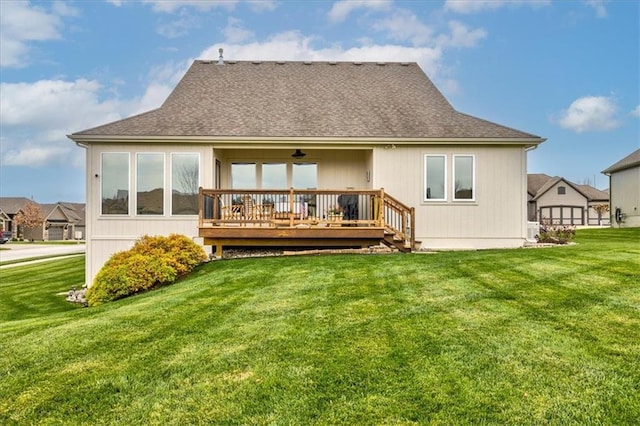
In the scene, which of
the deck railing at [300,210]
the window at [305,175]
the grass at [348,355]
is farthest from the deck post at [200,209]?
the grass at [348,355]

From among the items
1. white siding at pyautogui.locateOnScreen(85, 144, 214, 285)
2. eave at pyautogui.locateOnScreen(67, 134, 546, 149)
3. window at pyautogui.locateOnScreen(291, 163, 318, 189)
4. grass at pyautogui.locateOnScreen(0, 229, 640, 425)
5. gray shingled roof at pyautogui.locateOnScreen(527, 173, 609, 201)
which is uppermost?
gray shingled roof at pyautogui.locateOnScreen(527, 173, 609, 201)

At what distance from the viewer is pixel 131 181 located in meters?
12.2

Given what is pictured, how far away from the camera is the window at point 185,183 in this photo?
12.3 metres

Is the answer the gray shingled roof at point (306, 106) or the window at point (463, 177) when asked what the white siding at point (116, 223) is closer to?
the gray shingled roof at point (306, 106)

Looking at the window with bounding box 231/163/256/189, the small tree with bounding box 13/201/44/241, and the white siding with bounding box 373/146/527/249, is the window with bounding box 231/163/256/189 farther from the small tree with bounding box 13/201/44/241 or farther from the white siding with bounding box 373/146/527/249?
the small tree with bounding box 13/201/44/241

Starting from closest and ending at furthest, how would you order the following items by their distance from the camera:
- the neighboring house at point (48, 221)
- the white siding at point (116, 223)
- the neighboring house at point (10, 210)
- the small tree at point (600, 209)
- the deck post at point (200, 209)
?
the deck post at point (200, 209) → the white siding at point (116, 223) → the small tree at point (600, 209) → the neighboring house at point (10, 210) → the neighboring house at point (48, 221)

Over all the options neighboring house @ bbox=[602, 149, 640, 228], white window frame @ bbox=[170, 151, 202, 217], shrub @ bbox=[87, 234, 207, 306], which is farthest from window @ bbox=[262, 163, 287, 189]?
neighboring house @ bbox=[602, 149, 640, 228]

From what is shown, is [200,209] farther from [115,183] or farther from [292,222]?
[115,183]

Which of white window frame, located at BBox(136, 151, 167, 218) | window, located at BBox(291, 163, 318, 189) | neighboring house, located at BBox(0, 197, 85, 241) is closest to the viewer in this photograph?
white window frame, located at BBox(136, 151, 167, 218)

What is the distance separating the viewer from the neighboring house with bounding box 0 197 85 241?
59847 millimetres

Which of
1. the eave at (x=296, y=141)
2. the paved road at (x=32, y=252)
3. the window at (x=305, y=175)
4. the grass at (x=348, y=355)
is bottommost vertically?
the paved road at (x=32, y=252)

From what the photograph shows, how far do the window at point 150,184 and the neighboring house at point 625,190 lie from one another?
1066 inches

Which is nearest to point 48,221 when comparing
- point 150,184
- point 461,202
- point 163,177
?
point 150,184

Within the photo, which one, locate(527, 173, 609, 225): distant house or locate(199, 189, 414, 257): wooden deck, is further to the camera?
locate(527, 173, 609, 225): distant house
